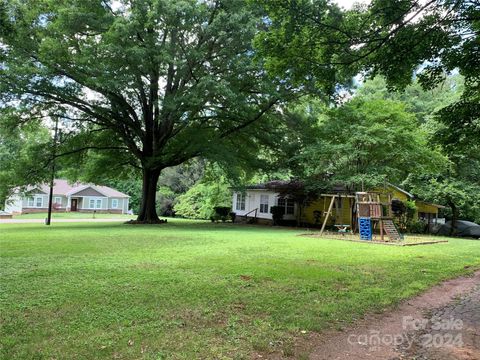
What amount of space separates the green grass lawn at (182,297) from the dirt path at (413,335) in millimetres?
283

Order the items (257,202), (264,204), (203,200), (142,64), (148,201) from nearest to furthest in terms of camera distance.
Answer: (142,64)
(148,201)
(264,204)
(257,202)
(203,200)

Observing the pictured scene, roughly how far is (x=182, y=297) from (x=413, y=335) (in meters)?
3.08

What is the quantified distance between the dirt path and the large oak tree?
1391 centimetres

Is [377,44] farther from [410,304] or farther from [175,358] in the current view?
[175,358]

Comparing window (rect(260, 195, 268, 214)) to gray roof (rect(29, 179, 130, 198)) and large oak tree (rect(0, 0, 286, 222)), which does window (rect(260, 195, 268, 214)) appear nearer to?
large oak tree (rect(0, 0, 286, 222))

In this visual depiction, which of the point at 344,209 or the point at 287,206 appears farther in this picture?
the point at 287,206

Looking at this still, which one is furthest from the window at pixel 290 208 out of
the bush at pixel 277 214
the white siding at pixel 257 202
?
the bush at pixel 277 214

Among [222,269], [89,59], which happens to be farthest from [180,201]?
[222,269]

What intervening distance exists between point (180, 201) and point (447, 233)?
89.3 ft

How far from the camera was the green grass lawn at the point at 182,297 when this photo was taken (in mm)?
3932

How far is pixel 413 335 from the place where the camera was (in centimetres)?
465

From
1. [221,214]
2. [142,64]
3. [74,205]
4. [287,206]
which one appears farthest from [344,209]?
[74,205]

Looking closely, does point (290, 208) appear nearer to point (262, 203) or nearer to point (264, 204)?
point (264, 204)

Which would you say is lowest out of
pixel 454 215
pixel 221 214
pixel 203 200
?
pixel 221 214
